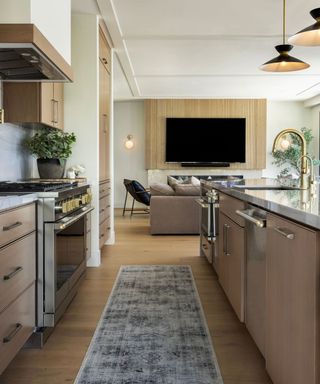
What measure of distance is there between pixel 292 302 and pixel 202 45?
4.61 meters

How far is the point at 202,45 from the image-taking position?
5.39 meters

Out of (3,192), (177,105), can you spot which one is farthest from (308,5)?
(177,105)

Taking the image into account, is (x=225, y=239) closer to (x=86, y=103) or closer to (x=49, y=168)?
(x=49, y=168)

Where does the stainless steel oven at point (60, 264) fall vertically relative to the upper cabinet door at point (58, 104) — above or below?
below

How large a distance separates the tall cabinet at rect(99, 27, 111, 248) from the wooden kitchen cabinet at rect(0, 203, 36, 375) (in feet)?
7.27

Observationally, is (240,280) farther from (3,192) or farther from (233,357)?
(3,192)

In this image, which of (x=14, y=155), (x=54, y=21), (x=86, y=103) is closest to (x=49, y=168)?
(x=14, y=155)

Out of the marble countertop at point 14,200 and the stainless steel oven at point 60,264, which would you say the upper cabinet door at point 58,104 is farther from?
the marble countertop at point 14,200

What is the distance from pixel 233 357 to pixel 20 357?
3.49 ft

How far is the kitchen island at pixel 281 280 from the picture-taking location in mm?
1191

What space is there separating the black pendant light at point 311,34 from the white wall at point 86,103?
6.62 feet

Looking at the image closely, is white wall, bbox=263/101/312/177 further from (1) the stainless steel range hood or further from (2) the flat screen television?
(1) the stainless steel range hood

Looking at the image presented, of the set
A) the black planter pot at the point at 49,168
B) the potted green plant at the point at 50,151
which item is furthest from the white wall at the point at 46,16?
the black planter pot at the point at 49,168

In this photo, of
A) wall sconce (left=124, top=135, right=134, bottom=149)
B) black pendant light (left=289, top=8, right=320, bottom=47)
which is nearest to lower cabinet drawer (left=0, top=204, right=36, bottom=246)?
black pendant light (left=289, top=8, right=320, bottom=47)
